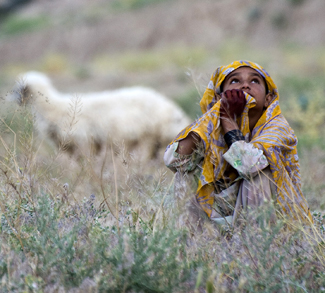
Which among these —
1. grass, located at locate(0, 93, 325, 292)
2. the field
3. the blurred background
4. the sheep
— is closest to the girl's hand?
the field

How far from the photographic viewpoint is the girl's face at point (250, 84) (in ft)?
9.02

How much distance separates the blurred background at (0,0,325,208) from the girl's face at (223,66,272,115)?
63.5 inches

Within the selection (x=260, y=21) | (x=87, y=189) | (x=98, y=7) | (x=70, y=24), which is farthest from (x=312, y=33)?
(x=87, y=189)

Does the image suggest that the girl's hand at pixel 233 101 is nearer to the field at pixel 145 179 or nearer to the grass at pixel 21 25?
the field at pixel 145 179

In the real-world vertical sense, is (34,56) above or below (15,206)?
above

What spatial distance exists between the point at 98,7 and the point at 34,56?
32.9ft

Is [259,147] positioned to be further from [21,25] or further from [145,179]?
[21,25]

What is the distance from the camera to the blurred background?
12234mm

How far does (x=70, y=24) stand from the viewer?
3681cm

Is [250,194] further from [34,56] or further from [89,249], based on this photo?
[34,56]

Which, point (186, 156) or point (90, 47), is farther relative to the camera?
point (90, 47)

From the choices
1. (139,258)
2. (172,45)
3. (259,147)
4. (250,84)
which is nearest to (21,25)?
(172,45)

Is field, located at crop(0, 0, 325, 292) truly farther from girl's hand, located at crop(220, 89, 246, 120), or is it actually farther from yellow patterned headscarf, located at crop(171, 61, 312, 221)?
girl's hand, located at crop(220, 89, 246, 120)

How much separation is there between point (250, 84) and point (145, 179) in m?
0.90
